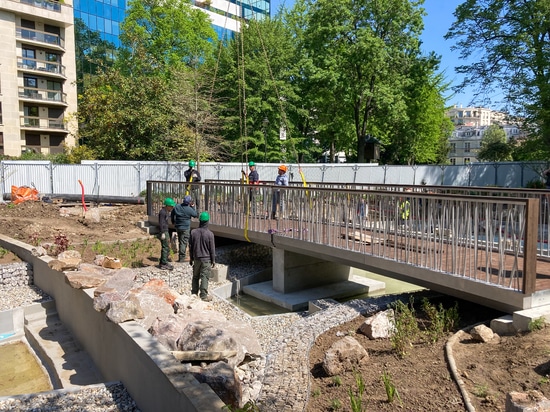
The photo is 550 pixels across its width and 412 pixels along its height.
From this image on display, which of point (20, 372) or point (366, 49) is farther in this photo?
point (366, 49)

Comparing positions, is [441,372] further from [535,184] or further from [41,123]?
[41,123]

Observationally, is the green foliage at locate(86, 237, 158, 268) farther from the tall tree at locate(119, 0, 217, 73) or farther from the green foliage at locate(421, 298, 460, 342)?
the tall tree at locate(119, 0, 217, 73)

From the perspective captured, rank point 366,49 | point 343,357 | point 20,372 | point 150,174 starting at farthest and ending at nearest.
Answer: point 366,49 → point 150,174 → point 20,372 → point 343,357

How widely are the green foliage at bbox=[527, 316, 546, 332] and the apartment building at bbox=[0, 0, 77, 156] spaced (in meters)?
40.8

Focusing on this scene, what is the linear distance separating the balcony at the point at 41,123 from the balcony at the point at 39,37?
6917 mm

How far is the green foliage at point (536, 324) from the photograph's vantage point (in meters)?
5.40

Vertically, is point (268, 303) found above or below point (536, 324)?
below

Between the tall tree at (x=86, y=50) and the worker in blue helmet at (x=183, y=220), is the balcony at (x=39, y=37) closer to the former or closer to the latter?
the tall tree at (x=86, y=50)

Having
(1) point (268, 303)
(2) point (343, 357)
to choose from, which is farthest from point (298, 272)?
(2) point (343, 357)

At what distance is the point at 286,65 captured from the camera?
1374 inches

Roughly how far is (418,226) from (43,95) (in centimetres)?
4505

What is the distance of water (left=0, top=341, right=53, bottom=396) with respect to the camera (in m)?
7.10

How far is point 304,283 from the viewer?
1121cm

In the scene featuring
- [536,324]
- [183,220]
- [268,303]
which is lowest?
[268,303]
